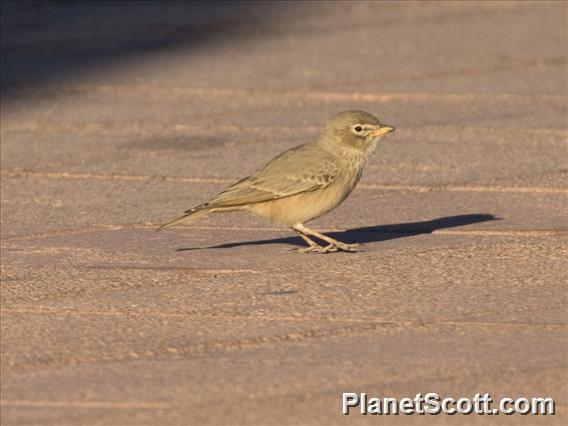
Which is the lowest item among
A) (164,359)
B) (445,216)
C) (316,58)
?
(164,359)

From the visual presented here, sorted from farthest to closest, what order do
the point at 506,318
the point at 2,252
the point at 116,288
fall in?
the point at 2,252 → the point at 116,288 → the point at 506,318

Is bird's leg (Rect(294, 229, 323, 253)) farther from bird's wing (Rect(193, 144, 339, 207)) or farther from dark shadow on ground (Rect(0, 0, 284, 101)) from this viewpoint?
dark shadow on ground (Rect(0, 0, 284, 101))

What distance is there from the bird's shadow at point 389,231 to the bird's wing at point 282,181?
13.2 inches

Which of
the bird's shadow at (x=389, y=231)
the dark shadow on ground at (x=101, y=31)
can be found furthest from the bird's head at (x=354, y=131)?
the dark shadow on ground at (x=101, y=31)

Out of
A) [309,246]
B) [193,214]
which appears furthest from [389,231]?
[193,214]

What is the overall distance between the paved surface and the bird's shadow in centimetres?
2

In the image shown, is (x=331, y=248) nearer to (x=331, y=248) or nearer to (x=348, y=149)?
(x=331, y=248)

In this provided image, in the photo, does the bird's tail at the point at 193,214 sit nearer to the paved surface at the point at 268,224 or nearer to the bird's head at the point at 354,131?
the paved surface at the point at 268,224

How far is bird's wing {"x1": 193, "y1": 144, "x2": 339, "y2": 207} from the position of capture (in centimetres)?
764

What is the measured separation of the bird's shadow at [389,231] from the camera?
8.02 metres

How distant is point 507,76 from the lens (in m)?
12.3

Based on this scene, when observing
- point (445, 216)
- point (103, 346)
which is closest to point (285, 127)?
point (445, 216)

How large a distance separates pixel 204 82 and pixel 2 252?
15.5 feet

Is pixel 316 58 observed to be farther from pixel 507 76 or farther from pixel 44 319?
pixel 44 319
